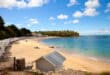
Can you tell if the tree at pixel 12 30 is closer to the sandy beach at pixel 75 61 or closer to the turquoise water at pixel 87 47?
the turquoise water at pixel 87 47

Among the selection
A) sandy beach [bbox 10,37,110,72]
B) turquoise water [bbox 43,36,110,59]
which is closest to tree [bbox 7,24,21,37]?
turquoise water [bbox 43,36,110,59]

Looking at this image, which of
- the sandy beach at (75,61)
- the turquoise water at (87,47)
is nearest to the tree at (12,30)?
the turquoise water at (87,47)

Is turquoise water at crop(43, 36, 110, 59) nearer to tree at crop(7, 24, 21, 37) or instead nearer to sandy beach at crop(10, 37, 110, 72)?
sandy beach at crop(10, 37, 110, 72)

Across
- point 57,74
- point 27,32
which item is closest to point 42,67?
point 57,74

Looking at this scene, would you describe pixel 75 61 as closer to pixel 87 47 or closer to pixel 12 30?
pixel 87 47

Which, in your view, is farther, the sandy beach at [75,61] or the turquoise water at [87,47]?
the turquoise water at [87,47]

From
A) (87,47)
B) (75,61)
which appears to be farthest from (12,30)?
(75,61)

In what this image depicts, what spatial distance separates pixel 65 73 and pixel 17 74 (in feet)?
5.88

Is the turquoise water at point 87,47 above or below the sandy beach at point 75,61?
below

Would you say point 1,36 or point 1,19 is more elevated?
point 1,19

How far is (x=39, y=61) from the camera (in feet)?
34.7

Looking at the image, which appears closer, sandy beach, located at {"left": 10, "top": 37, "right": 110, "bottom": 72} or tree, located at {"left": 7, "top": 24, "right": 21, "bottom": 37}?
sandy beach, located at {"left": 10, "top": 37, "right": 110, "bottom": 72}

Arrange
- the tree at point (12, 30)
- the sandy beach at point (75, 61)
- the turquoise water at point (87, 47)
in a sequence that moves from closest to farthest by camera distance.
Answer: the sandy beach at point (75, 61), the turquoise water at point (87, 47), the tree at point (12, 30)

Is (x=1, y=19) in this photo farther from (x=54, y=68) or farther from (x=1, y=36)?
(x=54, y=68)
